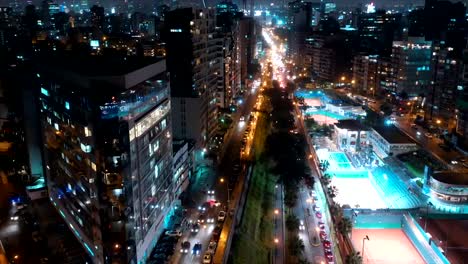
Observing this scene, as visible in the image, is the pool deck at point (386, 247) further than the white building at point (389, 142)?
No

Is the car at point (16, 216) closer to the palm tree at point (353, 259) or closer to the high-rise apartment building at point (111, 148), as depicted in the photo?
the high-rise apartment building at point (111, 148)

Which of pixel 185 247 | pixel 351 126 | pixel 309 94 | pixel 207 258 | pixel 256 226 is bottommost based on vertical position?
pixel 256 226

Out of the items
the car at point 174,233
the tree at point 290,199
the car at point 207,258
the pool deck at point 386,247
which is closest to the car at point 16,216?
the car at point 174,233

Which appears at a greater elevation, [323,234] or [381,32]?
[381,32]

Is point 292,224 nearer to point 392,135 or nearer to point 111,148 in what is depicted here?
point 111,148

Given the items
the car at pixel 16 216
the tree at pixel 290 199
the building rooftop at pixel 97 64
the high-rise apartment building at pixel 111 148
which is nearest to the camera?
the high-rise apartment building at pixel 111 148

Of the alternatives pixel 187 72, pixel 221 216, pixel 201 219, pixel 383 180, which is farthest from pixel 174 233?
pixel 187 72

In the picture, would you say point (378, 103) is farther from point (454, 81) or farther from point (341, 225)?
point (341, 225)

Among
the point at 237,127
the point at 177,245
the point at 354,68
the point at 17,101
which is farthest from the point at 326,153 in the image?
the point at 354,68
